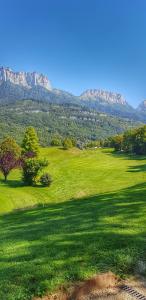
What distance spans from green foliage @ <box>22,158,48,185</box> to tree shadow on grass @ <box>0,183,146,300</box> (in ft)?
205

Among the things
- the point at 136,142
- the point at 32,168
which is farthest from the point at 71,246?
the point at 136,142

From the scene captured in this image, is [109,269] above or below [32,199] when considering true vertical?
above

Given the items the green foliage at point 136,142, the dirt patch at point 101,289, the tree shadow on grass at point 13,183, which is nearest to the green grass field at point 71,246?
the dirt patch at point 101,289

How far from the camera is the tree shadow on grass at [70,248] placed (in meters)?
14.1

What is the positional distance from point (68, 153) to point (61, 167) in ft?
130

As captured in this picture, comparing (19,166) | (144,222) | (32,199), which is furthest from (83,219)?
(19,166)

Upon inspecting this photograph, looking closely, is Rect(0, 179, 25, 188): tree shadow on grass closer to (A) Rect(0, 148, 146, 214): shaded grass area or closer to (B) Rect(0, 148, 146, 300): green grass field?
(A) Rect(0, 148, 146, 214): shaded grass area

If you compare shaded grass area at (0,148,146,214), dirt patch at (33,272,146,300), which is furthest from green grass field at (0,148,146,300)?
shaded grass area at (0,148,146,214)

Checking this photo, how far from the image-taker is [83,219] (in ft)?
73.2

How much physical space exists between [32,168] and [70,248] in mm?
71605

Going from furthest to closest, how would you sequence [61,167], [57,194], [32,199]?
[61,167] < [57,194] < [32,199]

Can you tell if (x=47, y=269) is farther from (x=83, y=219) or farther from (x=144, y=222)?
(x=83, y=219)

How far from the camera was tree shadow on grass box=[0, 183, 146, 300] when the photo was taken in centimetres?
1407

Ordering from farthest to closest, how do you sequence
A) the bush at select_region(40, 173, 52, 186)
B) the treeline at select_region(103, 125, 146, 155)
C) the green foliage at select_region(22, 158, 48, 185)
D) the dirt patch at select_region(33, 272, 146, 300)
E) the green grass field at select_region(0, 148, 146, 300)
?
the treeline at select_region(103, 125, 146, 155) < the bush at select_region(40, 173, 52, 186) < the green foliage at select_region(22, 158, 48, 185) < the green grass field at select_region(0, 148, 146, 300) < the dirt patch at select_region(33, 272, 146, 300)
